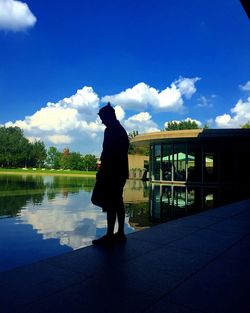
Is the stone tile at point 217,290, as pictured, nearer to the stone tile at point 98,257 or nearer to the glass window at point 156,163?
the stone tile at point 98,257

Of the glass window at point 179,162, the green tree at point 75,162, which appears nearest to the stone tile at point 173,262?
the glass window at point 179,162

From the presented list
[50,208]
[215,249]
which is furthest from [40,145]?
[215,249]

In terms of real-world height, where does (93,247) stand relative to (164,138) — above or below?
below

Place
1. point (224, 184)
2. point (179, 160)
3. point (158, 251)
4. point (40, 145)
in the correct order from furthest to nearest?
point (40, 145)
point (179, 160)
point (224, 184)
point (158, 251)

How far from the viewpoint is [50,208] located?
33.3 feet

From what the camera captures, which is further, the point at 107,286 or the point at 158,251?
the point at 158,251

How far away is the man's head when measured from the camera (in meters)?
4.95

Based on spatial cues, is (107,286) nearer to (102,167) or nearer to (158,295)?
(158,295)

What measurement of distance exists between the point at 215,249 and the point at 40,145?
9597cm

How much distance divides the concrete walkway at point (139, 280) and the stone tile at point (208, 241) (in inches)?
0.6

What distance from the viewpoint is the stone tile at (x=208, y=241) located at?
4688 millimetres

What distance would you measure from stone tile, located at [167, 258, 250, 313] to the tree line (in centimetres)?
8120

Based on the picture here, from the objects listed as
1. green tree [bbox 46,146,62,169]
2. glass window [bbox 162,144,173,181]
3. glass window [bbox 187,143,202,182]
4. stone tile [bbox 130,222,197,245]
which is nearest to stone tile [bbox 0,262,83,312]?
stone tile [bbox 130,222,197,245]

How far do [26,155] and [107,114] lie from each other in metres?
87.8
